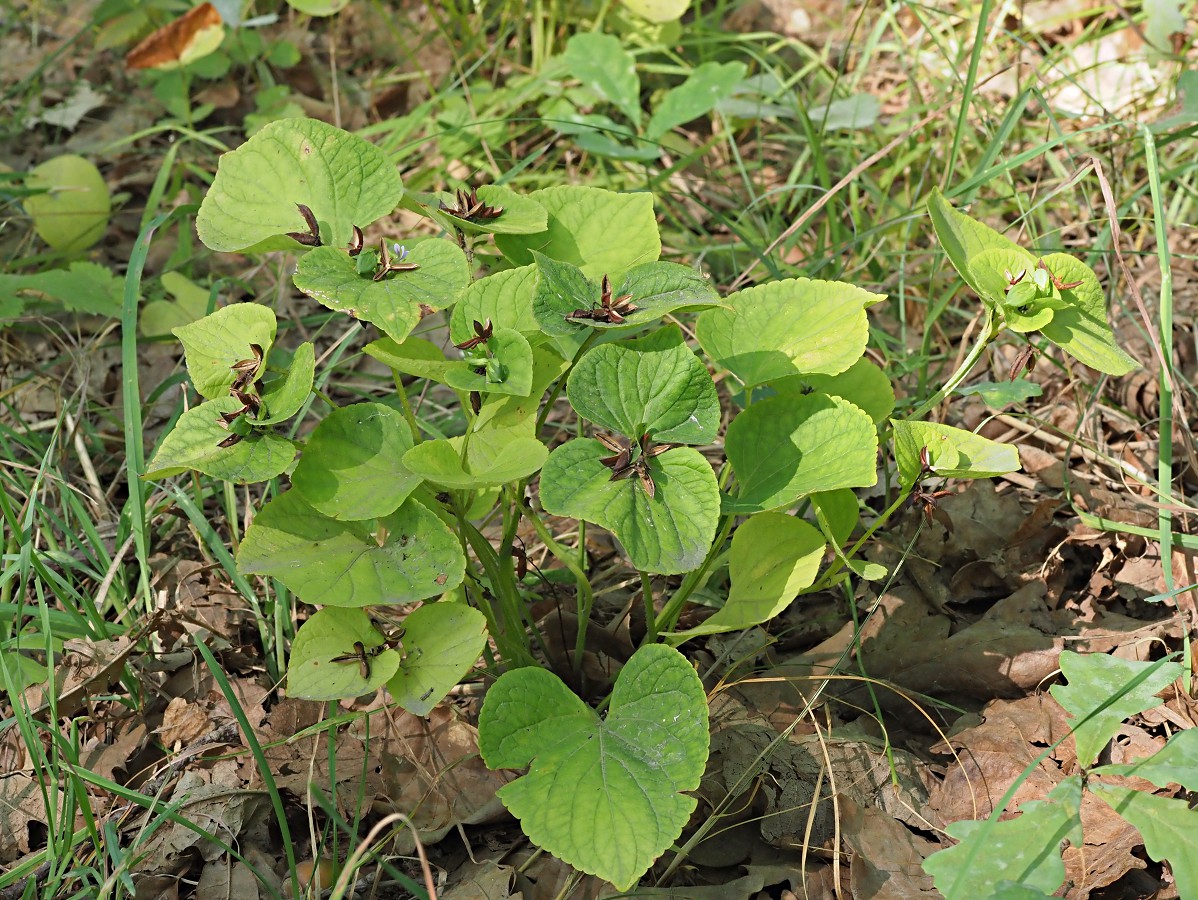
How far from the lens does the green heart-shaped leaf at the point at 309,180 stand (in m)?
1.36

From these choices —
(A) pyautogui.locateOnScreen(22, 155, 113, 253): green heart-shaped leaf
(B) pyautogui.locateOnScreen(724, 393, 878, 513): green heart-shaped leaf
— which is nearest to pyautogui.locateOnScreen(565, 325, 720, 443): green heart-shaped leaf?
(B) pyautogui.locateOnScreen(724, 393, 878, 513): green heart-shaped leaf

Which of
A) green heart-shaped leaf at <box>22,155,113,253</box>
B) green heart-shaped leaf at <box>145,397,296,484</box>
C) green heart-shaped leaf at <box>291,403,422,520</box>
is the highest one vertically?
green heart-shaped leaf at <box>145,397,296,484</box>

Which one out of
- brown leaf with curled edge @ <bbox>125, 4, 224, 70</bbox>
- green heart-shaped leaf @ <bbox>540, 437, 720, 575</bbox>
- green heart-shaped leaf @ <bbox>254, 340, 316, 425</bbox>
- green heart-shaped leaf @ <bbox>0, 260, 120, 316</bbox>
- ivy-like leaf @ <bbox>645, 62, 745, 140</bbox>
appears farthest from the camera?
brown leaf with curled edge @ <bbox>125, 4, 224, 70</bbox>

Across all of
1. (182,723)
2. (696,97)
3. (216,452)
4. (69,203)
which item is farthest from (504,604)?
(69,203)

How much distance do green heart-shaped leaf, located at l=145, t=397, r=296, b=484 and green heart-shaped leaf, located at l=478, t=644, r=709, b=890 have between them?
399 millimetres

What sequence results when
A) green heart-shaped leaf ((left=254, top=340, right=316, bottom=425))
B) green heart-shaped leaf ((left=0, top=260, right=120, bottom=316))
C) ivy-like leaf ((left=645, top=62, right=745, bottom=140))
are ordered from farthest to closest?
ivy-like leaf ((left=645, top=62, right=745, bottom=140)) < green heart-shaped leaf ((left=0, top=260, right=120, bottom=316)) < green heart-shaped leaf ((left=254, top=340, right=316, bottom=425))

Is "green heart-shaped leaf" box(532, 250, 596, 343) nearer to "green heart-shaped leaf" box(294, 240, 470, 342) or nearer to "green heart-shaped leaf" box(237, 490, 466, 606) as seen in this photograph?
"green heart-shaped leaf" box(294, 240, 470, 342)

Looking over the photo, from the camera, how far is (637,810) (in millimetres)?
1176

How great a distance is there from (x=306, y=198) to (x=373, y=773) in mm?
895

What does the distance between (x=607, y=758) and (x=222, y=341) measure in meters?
0.76

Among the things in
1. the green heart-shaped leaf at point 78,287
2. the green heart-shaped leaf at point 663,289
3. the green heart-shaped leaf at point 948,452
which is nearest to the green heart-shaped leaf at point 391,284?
the green heart-shaped leaf at point 663,289

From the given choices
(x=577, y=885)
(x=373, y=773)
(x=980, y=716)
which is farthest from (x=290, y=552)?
(x=980, y=716)

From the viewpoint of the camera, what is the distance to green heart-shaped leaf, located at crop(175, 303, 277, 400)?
4.40 ft

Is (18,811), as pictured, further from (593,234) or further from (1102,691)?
(1102,691)
